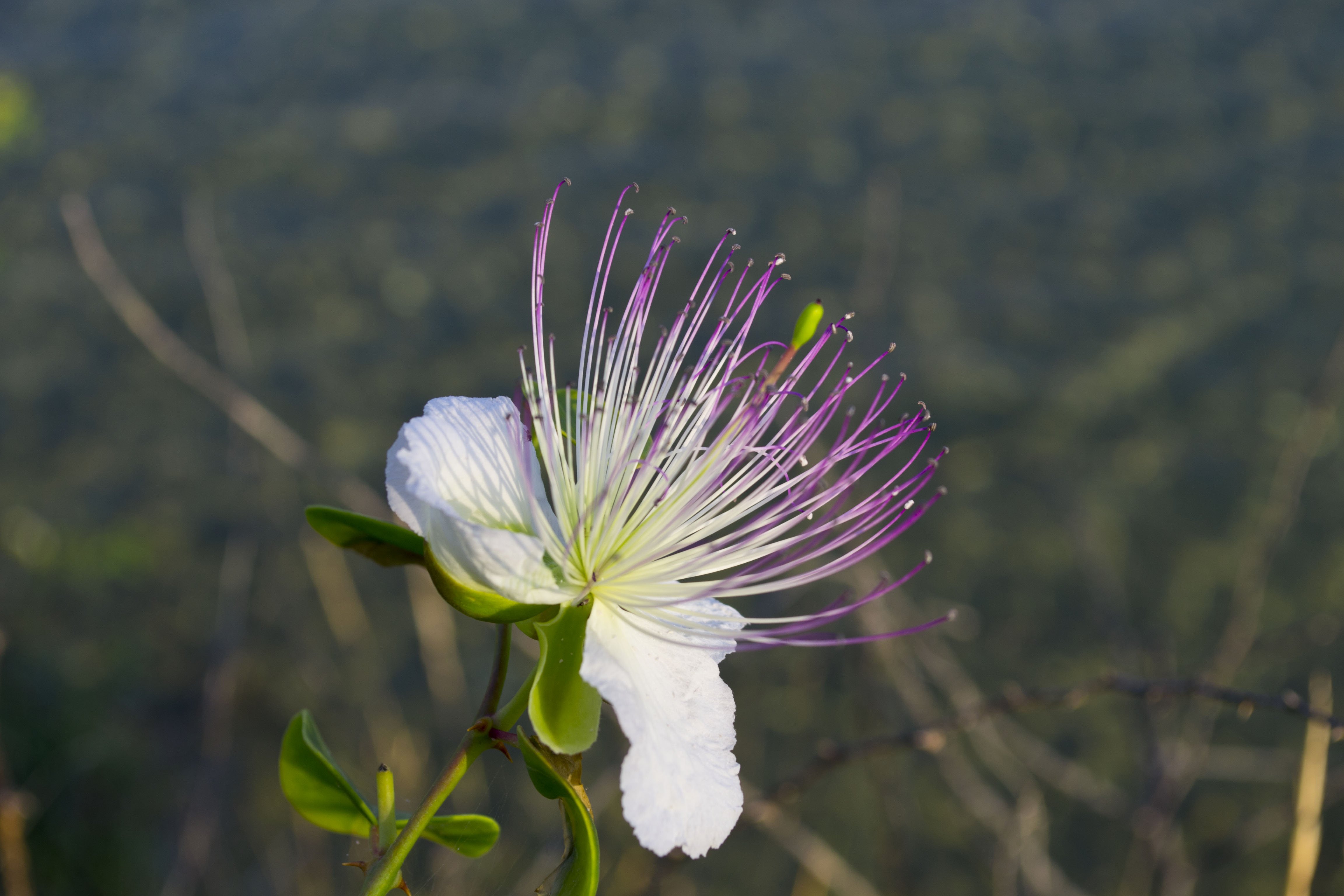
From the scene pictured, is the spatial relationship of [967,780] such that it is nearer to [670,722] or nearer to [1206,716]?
→ [1206,716]

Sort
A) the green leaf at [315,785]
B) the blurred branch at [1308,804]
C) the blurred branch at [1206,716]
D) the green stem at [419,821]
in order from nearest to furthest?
the green stem at [419,821]
the green leaf at [315,785]
the blurred branch at [1308,804]
the blurred branch at [1206,716]

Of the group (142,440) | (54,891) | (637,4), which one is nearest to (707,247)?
(637,4)

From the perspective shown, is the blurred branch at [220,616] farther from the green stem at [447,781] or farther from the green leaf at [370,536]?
the green stem at [447,781]

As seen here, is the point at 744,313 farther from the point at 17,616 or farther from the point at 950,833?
the point at 17,616

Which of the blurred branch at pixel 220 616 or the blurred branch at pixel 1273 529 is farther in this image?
the blurred branch at pixel 220 616

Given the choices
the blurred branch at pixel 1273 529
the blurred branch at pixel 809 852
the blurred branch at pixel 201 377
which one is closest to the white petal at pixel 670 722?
the blurred branch at pixel 809 852

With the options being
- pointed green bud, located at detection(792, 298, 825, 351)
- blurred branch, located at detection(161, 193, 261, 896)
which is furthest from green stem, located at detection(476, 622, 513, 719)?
blurred branch, located at detection(161, 193, 261, 896)

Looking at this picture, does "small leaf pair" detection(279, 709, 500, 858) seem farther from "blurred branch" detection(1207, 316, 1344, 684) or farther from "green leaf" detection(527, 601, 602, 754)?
"blurred branch" detection(1207, 316, 1344, 684)
